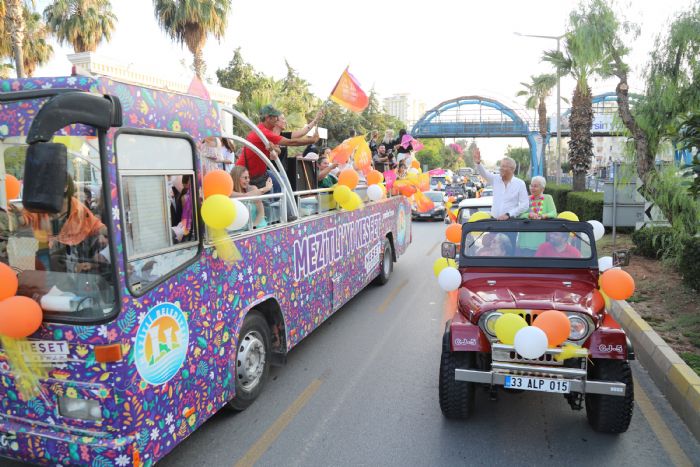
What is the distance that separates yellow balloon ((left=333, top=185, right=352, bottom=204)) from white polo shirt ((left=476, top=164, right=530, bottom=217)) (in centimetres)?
191

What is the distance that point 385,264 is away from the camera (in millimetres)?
10344

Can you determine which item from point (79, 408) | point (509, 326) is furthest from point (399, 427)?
point (79, 408)

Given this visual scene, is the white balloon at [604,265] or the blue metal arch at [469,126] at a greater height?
the blue metal arch at [469,126]

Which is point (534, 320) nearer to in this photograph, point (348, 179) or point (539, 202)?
point (539, 202)

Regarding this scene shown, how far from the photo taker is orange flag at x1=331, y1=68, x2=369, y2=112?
612cm

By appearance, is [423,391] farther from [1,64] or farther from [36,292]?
[1,64]

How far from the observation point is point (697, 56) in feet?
30.9

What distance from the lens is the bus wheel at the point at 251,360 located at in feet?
15.6

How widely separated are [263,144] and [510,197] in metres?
3.14

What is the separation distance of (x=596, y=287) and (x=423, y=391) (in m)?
1.98

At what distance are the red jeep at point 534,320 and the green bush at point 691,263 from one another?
3.40 metres

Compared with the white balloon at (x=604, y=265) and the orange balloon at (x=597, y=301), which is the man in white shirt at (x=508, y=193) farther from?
the orange balloon at (x=597, y=301)

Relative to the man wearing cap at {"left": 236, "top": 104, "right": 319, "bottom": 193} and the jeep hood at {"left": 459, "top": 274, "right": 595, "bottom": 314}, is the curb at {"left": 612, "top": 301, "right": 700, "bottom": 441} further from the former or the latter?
the man wearing cap at {"left": 236, "top": 104, "right": 319, "bottom": 193}

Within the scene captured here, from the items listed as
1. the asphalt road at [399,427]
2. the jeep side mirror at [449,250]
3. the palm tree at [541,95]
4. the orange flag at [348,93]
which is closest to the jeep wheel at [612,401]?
the asphalt road at [399,427]
